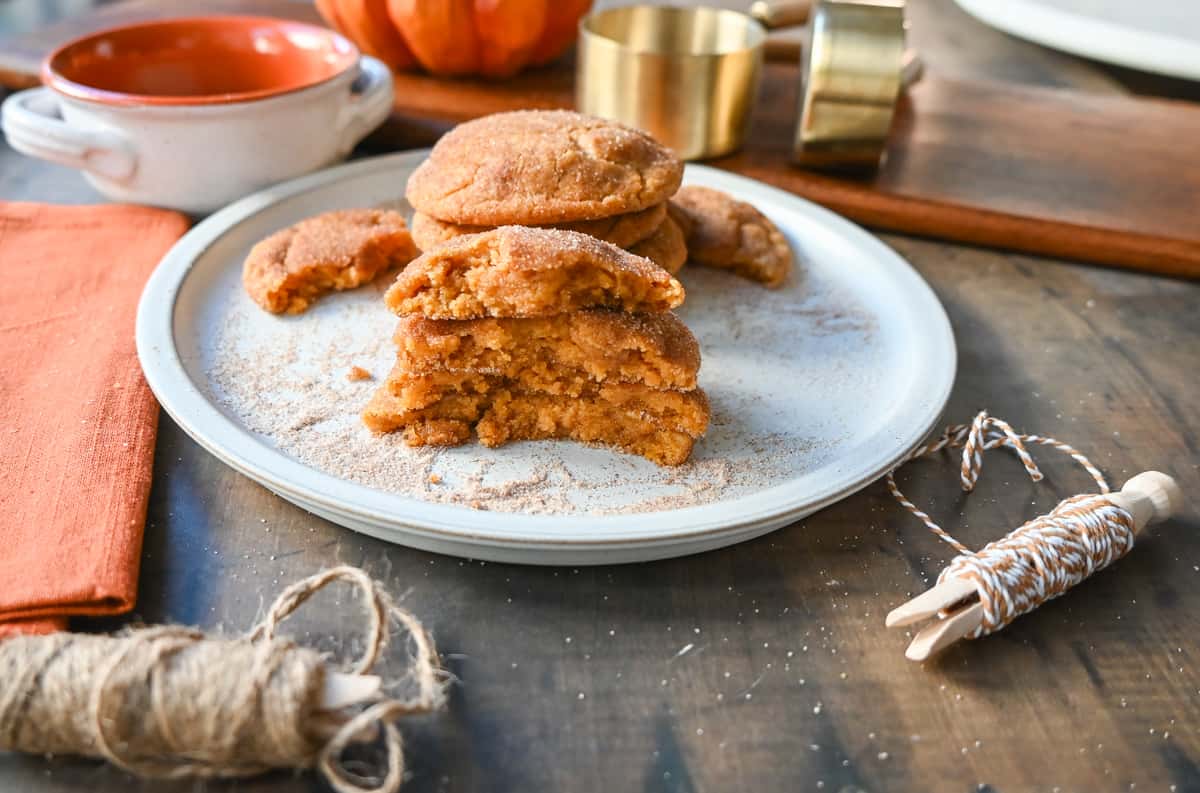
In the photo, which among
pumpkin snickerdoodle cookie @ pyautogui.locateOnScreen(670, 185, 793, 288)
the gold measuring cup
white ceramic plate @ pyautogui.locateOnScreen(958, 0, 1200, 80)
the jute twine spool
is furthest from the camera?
white ceramic plate @ pyautogui.locateOnScreen(958, 0, 1200, 80)

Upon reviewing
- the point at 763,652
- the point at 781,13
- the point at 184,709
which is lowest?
the point at 763,652

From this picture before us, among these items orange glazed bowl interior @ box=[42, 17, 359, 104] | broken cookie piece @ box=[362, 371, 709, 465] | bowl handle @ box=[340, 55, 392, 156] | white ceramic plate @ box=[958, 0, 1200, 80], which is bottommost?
white ceramic plate @ box=[958, 0, 1200, 80]

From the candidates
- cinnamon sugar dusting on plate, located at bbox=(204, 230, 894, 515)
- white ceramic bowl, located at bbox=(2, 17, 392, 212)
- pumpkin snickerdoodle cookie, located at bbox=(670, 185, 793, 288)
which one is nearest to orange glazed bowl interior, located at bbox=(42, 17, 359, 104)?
white ceramic bowl, located at bbox=(2, 17, 392, 212)

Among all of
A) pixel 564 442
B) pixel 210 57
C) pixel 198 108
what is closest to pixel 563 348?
pixel 564 442

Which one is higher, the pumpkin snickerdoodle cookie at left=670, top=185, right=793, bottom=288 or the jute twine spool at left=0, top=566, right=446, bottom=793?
the jute twine spool at left=0, top=566, right=446, bottom=793

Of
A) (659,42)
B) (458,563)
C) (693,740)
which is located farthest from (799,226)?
(693,740)

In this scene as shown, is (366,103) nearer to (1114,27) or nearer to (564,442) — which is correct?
(564,442)

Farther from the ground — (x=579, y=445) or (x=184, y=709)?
(x=184, y=709)

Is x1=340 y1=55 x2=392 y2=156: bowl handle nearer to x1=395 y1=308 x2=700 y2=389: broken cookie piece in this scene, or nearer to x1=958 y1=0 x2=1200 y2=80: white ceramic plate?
x1=395 y1=308 x2=700 y2=389: broken cookie piece
